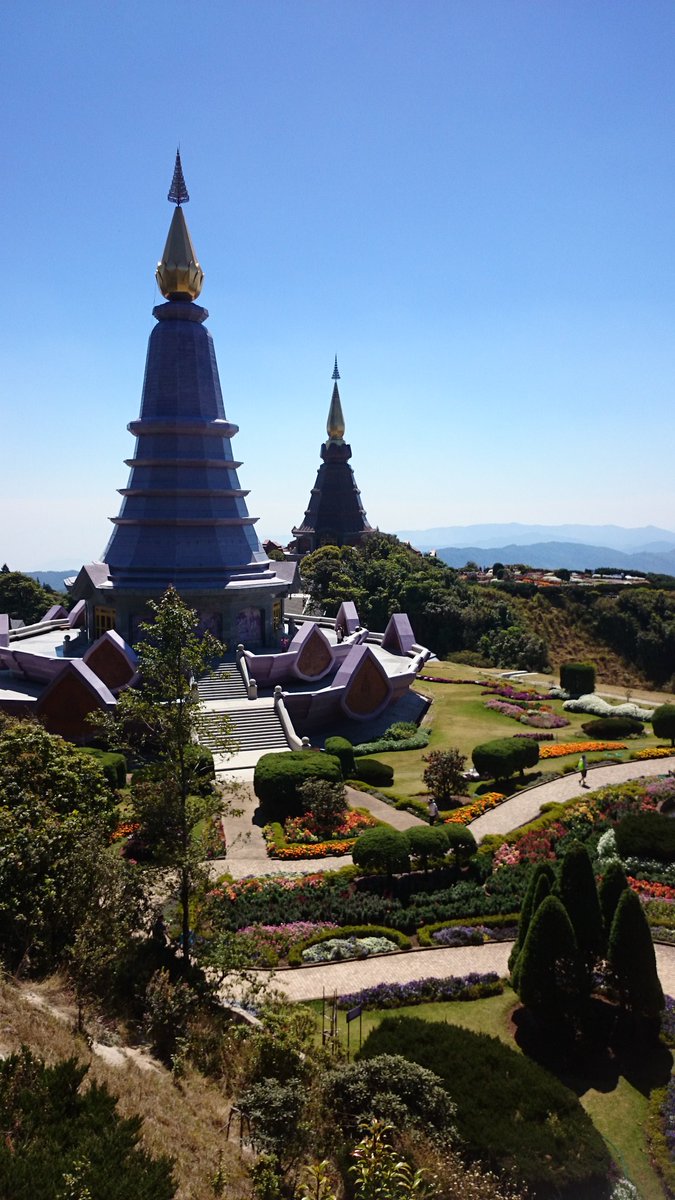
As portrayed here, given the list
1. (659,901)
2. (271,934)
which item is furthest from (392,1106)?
(659,901)

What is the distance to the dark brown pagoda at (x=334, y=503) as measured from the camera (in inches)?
3393

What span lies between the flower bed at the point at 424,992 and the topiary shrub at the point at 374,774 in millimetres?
13099

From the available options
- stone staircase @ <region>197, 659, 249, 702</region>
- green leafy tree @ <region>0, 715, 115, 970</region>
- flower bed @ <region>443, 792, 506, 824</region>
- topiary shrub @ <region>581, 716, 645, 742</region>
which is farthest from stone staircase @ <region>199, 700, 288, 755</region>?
green leafy tree @ <region>0, 715, 115, 970</region>

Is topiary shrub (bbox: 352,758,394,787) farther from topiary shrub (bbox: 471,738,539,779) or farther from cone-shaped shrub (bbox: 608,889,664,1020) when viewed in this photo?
cone-shaped shrub (bbox: 608,889,664,1020)

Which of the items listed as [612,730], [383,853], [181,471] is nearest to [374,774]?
[383,853]

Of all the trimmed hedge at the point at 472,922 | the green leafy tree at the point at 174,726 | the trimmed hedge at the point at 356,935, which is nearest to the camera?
the green leafy tree at the point at 174,726

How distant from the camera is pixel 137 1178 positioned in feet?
28.0

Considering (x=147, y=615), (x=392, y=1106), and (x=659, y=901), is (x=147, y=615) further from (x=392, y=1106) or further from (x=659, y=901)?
(x=392, y=1106)

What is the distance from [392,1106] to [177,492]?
32.2 metres

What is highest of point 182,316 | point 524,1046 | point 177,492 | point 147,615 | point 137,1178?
point 182,316

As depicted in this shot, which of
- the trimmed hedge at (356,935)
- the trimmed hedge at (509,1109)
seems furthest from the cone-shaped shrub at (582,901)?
the trimmed hedge at (356,935)

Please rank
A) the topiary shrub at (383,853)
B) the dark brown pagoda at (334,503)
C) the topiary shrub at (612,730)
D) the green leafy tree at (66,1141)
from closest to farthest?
the green leafy tree at (66,1141)
the topiary shrub at (383,853)
the topiary shrub at (612,730)
the dark brown pagoda at (334,503)

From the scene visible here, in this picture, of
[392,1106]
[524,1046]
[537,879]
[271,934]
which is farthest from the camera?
[271,934]

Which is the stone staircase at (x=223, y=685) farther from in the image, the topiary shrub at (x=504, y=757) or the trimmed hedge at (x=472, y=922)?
the trimmed hedge at (x=472, y=922)
